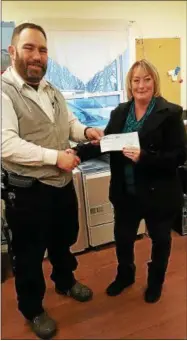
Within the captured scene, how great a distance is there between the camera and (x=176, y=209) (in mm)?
1589

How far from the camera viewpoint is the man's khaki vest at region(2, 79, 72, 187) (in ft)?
4.05

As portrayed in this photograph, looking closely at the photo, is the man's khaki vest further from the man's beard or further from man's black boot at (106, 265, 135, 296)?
man's black boot at (106, 265, 135, 296)

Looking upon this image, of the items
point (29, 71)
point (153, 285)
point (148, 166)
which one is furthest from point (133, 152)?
point (153, 285)

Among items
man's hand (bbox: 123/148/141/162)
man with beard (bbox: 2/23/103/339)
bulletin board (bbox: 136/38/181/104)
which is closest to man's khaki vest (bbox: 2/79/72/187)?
man with beard (bbox: 2/23/103/339)

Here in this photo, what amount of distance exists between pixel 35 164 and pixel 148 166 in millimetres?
550

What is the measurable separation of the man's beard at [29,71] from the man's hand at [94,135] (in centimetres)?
37

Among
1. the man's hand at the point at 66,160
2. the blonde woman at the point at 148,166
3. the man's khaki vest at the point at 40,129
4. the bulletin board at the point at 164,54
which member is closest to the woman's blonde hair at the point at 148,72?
the blonde woman at the point at 148,166

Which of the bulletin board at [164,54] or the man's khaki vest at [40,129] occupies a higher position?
the bulletin board at [164,54]

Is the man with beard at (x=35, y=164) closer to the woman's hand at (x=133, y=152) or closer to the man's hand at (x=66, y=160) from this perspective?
the man's hand at (x=66, y=160)

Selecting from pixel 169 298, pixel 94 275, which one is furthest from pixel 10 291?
pixel 169 298

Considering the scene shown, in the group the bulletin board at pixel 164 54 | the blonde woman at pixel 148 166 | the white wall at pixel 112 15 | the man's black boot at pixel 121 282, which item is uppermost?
the white wall at pixel 112 15

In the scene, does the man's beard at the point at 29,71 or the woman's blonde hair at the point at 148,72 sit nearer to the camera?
the man's beard at the point at 29,71

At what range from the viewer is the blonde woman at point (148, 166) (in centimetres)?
140

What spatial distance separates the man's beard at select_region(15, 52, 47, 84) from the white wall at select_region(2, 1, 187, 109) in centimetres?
53
